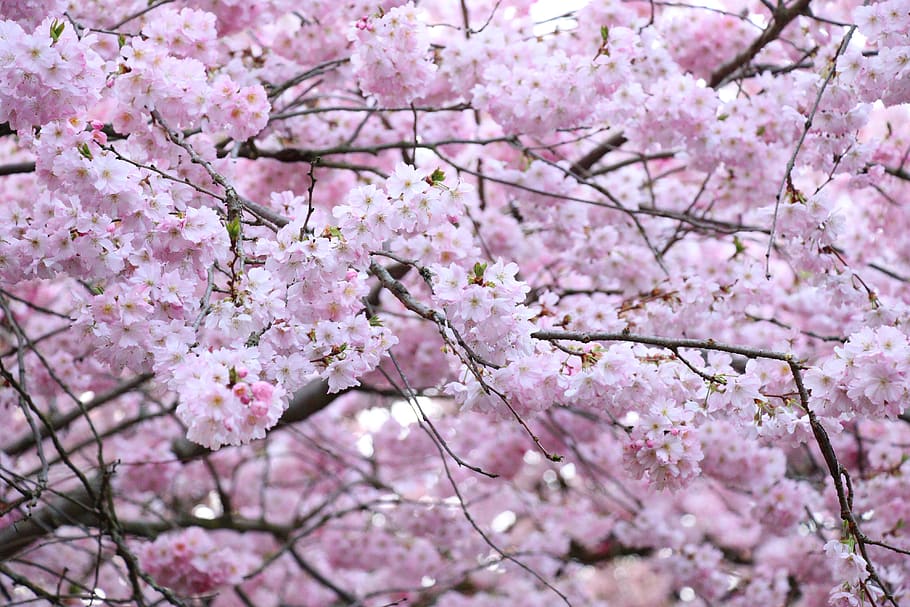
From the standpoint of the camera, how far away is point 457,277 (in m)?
1.89

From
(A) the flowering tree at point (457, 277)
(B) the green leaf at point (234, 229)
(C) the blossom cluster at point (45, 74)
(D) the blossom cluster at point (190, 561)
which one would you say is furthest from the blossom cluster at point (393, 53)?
(D) the blossom cluster at point (190, 561)

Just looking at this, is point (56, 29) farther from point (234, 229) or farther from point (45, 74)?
point (234, 229)

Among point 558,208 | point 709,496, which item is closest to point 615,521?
point 709,496

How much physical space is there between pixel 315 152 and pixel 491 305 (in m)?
1.51

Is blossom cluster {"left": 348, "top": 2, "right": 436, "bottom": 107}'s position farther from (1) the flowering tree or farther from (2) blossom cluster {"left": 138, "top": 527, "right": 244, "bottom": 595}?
(2) blossom cluster {"left": 138, "top": 527, "right": 244, "bottom": 595}

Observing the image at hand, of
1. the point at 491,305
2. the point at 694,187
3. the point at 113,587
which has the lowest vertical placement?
the point at 491,305

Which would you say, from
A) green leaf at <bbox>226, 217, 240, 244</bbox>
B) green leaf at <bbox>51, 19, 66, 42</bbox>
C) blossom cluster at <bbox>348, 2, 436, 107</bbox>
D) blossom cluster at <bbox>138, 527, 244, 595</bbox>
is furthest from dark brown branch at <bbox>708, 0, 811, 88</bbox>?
blossom cluster at <bbox>138, 527, 244, 595</bbox>

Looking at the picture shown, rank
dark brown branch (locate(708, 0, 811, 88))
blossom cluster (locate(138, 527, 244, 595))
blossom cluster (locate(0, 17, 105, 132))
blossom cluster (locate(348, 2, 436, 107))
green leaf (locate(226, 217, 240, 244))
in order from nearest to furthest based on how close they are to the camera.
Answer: green leaf (locate(226, 217, 240, 244)) → blossom cluster (locate(0, 17, 105, 132)) → blossom cluster (locate(348, 2, 436, 107)) → dark brown branch (locate(708, 0, 811, 88)) → blossom cluster (locate(138, 527, 244, 595))

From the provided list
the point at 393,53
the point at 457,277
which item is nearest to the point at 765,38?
the point at 393,53

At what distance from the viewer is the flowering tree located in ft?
6.34

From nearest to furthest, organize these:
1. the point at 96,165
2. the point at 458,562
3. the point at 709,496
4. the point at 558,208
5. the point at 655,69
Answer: the point at 96,165 < the point at 655,69 < the point at 558,208 < the point at 458,562 < the point at 709,496

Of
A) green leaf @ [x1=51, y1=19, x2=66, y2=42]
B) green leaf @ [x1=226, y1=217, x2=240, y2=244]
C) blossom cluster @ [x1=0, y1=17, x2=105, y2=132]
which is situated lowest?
green leaf @ [x1=226, y1=217, x2=240, y2=244]

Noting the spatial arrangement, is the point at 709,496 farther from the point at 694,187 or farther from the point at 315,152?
the point at 315,152

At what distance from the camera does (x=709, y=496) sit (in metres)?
6.87
